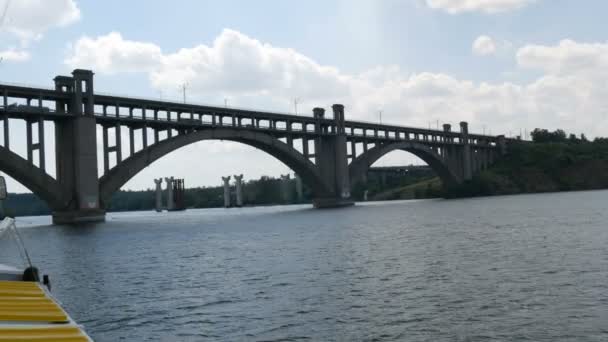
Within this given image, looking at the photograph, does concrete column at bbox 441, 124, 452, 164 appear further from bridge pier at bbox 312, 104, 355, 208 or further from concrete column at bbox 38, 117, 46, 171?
concrete column at bbox 38, 117, 46, 171

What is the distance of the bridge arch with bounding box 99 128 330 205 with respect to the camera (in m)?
89.1

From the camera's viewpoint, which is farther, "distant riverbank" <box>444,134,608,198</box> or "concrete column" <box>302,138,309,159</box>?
"distant riverbank" <box>444,134,608,198</box>

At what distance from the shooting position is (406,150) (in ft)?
492

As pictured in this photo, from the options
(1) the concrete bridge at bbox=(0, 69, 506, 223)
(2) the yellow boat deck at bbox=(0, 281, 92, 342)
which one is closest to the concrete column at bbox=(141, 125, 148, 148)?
(1) the concrete bridge at bbox=(0, 69, 506, 223)

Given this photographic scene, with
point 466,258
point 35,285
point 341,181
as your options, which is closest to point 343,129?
point 341,181

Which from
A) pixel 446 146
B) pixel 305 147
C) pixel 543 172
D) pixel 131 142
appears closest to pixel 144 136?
pixel 131 142

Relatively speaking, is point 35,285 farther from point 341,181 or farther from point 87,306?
point 341,181

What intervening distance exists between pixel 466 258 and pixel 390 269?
4833 millimetres

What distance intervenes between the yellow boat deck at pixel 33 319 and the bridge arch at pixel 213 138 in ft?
263

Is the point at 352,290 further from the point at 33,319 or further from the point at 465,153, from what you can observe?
the point at 465,153

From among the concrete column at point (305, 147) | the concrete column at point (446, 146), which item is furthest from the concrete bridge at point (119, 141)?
the concrete column at point (446, 146)

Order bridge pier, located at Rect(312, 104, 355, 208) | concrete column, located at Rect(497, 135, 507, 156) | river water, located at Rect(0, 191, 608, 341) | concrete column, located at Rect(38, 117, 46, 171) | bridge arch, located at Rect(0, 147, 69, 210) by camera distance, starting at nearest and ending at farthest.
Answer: river water, located at Rect(0, 191, 608, 341) < bridge arch, located at Rect(0, 147, 69, 210) < concrete column, located at Rect(38, 117, 46, 171) < bridge pier, located at Rect(312, 104, 355, 208) < concrete column, located at Rect(497, 135, 507, 156)

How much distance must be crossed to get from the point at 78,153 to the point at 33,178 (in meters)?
6.68

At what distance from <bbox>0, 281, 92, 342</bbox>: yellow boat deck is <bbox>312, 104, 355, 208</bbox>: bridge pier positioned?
118 meters
